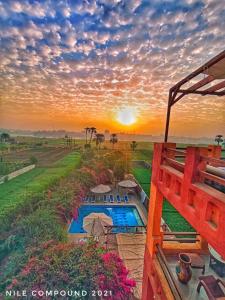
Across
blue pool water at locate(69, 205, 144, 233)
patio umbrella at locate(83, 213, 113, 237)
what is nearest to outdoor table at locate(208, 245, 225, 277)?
patio umbrella at locate(83, 213, 113, 237)

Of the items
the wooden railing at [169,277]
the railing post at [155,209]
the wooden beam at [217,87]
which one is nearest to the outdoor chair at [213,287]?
the wooden railing at [169,277]

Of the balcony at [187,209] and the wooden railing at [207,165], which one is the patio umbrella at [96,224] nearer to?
the balcony at [187,209]

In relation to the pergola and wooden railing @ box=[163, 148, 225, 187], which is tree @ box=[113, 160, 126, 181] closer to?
→ the pergola

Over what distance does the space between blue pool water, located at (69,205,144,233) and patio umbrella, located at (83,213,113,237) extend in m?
1.08

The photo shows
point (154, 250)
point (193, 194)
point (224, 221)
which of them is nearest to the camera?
point (224, 221)

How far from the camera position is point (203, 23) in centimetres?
438

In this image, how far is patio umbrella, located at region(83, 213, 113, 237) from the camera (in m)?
9.79

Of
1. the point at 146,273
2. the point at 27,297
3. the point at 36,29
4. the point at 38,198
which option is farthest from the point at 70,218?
the point at 36,29

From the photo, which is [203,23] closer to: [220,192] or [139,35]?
[139,35]

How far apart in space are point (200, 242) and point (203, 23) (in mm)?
5013

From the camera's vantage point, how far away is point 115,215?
1357cm

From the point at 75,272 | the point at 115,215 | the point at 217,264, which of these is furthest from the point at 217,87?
the point at 115,215

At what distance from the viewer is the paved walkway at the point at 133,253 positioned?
24.6 feet

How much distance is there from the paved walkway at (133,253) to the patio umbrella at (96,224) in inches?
36.1
